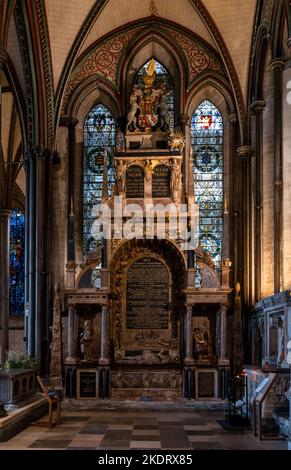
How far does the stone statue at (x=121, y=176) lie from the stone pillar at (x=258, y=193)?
4.08 metres

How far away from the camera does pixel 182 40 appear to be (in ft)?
82.0

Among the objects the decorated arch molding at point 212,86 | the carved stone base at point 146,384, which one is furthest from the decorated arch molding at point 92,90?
the carved stone base at point 146,384

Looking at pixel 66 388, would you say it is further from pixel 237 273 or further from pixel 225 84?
pixel 225 84

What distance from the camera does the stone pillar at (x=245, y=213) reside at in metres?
22.2

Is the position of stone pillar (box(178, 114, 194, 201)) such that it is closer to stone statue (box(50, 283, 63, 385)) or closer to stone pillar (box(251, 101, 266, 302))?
stone pillar (box(251, 101, 266, 302))

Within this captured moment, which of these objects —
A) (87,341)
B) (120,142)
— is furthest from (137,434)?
(120,142)

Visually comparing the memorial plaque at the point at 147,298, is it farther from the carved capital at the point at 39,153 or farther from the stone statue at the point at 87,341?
the carved capital at the point at 39,153

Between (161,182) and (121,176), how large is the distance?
1.27 meters

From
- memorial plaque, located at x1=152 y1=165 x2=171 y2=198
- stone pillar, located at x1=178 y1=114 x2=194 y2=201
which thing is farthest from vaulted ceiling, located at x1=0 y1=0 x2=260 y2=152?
memorial plaque, located at x1=152 y1=165 x2=171 y2=198

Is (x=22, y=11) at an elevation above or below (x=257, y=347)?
above

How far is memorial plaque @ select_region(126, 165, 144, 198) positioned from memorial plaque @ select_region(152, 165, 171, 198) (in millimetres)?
409

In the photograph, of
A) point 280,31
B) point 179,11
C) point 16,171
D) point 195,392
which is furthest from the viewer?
point 16,171

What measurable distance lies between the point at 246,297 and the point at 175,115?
697 centimetres

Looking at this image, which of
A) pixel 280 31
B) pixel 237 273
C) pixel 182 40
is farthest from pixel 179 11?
pixel 237 273
